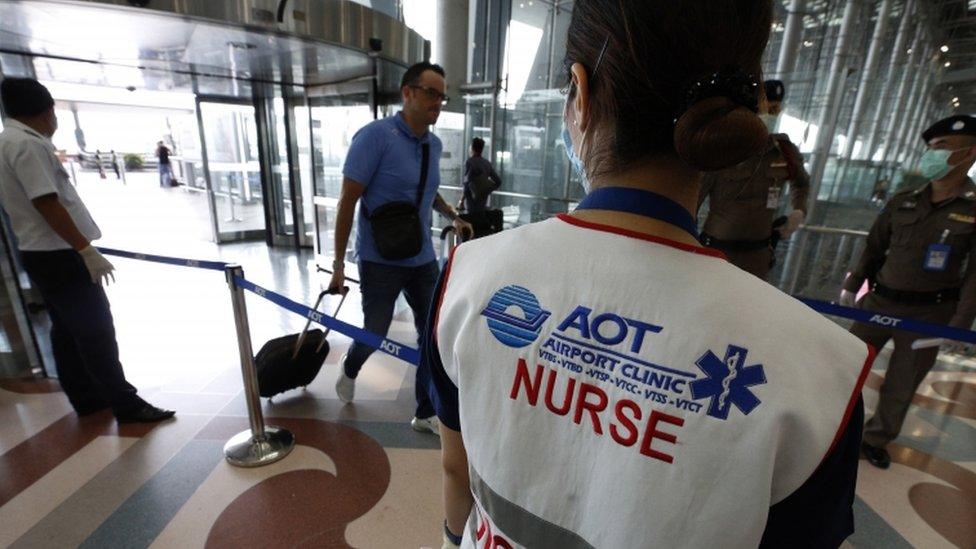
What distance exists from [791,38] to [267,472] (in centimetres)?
606

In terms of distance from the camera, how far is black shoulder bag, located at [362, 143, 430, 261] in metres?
2.27

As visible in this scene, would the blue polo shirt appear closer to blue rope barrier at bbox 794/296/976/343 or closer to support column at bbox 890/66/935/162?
blue rope barrier at bbox 794/296/976/343

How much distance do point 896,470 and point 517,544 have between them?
2.99 meters

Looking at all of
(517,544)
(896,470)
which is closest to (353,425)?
(517,544)

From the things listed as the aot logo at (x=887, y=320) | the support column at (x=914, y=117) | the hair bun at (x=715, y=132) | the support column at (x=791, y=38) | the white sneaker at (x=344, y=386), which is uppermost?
the support column at (x=791, y=38)

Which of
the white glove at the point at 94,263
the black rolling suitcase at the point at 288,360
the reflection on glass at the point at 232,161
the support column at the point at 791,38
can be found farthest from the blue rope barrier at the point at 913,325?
the reflection on glass at the point at 232,161

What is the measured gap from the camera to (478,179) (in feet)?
18.0

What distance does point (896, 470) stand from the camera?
246 cm

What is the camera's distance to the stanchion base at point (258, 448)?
7.40ft

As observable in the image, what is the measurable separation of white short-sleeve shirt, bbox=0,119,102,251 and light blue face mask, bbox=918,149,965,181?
435 centimetres

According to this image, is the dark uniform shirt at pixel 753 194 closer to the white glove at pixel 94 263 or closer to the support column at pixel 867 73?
the support column at pixel 867 73

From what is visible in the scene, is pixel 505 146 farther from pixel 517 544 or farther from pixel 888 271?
pixel 517 544

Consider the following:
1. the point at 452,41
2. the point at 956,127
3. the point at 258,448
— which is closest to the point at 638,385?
the point at 258,448

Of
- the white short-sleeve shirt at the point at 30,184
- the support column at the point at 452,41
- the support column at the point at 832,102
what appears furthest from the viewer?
the support column at the point at 452,41
